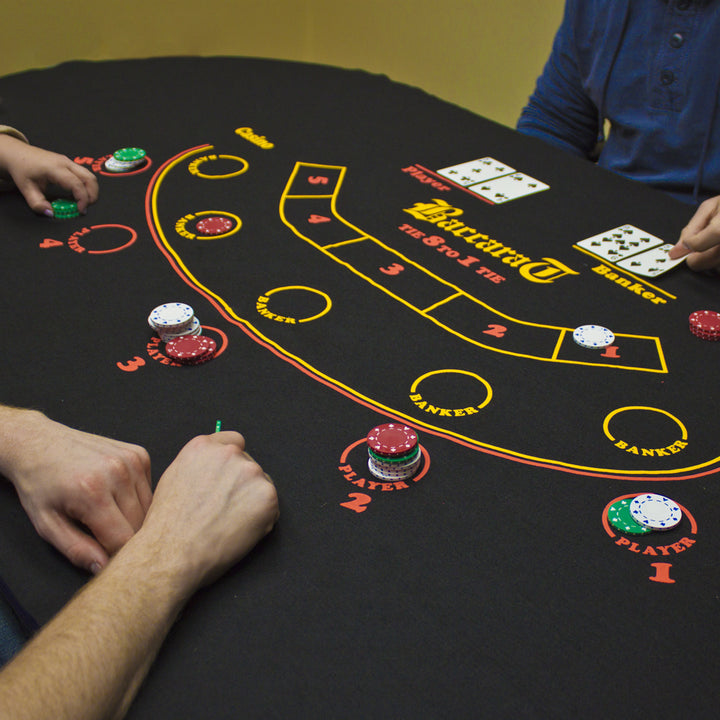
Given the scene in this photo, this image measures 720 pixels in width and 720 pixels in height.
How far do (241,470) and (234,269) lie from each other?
674 millimetres

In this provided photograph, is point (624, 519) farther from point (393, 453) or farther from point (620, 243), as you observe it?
point (620, 243)

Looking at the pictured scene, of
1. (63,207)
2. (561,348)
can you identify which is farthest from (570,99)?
(63,207)

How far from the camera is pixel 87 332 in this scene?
1430mm

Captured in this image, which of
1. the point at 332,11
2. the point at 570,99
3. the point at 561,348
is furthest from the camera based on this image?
the point at 332,11

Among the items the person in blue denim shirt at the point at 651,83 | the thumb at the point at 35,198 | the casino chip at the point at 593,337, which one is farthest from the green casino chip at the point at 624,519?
the thumb at the point at 35,198

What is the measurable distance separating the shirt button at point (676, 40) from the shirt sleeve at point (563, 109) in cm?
35

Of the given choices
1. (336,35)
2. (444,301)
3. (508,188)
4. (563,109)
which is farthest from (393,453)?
(336,35)

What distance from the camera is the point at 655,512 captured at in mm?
1039

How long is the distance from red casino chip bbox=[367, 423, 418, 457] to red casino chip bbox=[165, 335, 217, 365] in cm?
37

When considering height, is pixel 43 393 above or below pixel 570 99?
below

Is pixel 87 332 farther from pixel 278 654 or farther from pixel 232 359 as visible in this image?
pixel 278 654

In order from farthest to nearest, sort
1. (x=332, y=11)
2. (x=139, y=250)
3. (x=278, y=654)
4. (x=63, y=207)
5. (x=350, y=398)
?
(x=332, y=11)
(x=63, y=207)
(x=139, y=250)
(x=350, y=398)
(x=278, y=654)

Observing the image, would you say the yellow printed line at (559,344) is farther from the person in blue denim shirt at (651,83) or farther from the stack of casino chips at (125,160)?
the stack of casino chips at (125,160)

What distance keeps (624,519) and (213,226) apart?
114 cm
